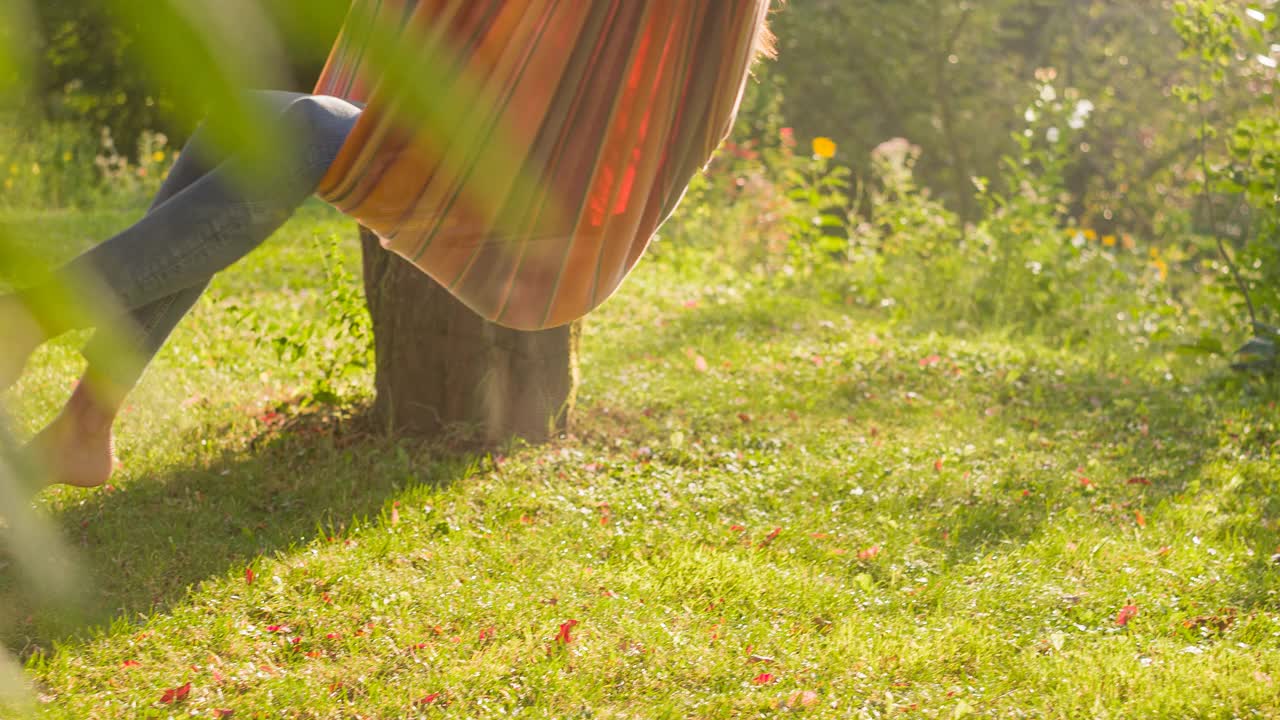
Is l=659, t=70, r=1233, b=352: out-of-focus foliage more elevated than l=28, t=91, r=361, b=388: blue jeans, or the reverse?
l=28, t=91, r=361, b=388: blue jeans

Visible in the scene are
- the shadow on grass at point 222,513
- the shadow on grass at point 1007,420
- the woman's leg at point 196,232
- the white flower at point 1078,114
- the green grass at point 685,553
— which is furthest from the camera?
the white flower at point 1078,114

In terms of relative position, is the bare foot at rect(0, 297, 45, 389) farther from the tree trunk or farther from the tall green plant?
the tall green plant

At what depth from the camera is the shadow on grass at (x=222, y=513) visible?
6.33 ft

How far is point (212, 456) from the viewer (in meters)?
2.60

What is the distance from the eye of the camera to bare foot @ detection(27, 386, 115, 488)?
1832 mm

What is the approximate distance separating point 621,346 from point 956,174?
7.13 meters

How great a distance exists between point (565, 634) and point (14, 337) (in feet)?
4.22

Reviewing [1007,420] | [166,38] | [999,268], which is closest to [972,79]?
[999,268]

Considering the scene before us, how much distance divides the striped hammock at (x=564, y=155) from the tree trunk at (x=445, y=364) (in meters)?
0.81

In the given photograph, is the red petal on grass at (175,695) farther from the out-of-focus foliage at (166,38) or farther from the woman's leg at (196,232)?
the out-of-focus foliage at (166,38)

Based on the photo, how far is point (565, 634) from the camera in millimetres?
1860

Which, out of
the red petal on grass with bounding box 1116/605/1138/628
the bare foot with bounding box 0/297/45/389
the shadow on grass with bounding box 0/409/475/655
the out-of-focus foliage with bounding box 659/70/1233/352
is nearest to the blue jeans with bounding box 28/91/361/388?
the bare foot with bounding box 0/297/45/389

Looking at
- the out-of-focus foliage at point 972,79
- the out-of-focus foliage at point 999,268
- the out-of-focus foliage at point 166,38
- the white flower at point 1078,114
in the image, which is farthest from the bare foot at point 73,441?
the out-of-focus foliage at point 972,79

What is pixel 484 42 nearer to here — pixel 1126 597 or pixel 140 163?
pixel 1126 597
